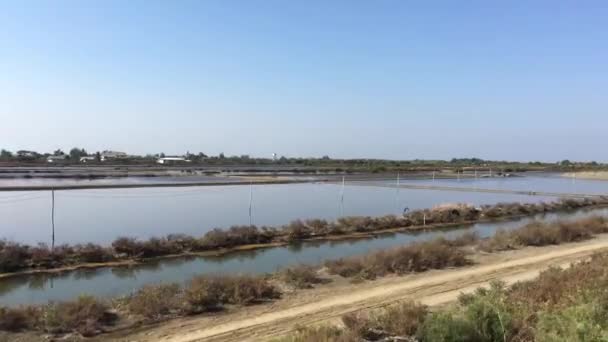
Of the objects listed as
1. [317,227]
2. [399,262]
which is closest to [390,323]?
[399,262]

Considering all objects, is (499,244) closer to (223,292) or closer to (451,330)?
(223,292)

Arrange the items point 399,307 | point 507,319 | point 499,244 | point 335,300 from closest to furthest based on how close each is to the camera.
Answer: point 507,319, point 399,307, point 335,300, point 499,244

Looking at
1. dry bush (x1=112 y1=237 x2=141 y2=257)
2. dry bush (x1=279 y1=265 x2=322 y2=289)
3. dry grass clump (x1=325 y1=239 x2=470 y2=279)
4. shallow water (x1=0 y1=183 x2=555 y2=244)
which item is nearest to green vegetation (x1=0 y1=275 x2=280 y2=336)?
dry bush (x1=279 y1=265 x2=322 y2=289)

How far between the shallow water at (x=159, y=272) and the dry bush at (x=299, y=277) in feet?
8.36

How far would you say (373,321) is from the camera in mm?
8672

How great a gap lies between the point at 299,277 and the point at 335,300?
6.37ft

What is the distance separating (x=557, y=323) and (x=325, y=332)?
2847mm

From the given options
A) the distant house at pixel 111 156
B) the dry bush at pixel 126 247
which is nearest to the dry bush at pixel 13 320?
the dry bush at pixel 126 247

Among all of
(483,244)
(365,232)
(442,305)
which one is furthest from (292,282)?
(365,232)

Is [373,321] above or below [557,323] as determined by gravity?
below

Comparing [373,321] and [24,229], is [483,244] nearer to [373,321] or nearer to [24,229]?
[373,321]

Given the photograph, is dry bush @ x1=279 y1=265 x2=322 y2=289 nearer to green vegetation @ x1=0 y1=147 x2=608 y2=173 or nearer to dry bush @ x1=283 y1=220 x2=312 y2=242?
dry bush @ x1=283 y1=220 x2=312 y2=242

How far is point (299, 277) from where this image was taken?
13.2 metres

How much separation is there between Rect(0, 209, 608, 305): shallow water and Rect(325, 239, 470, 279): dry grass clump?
7.63 feet
